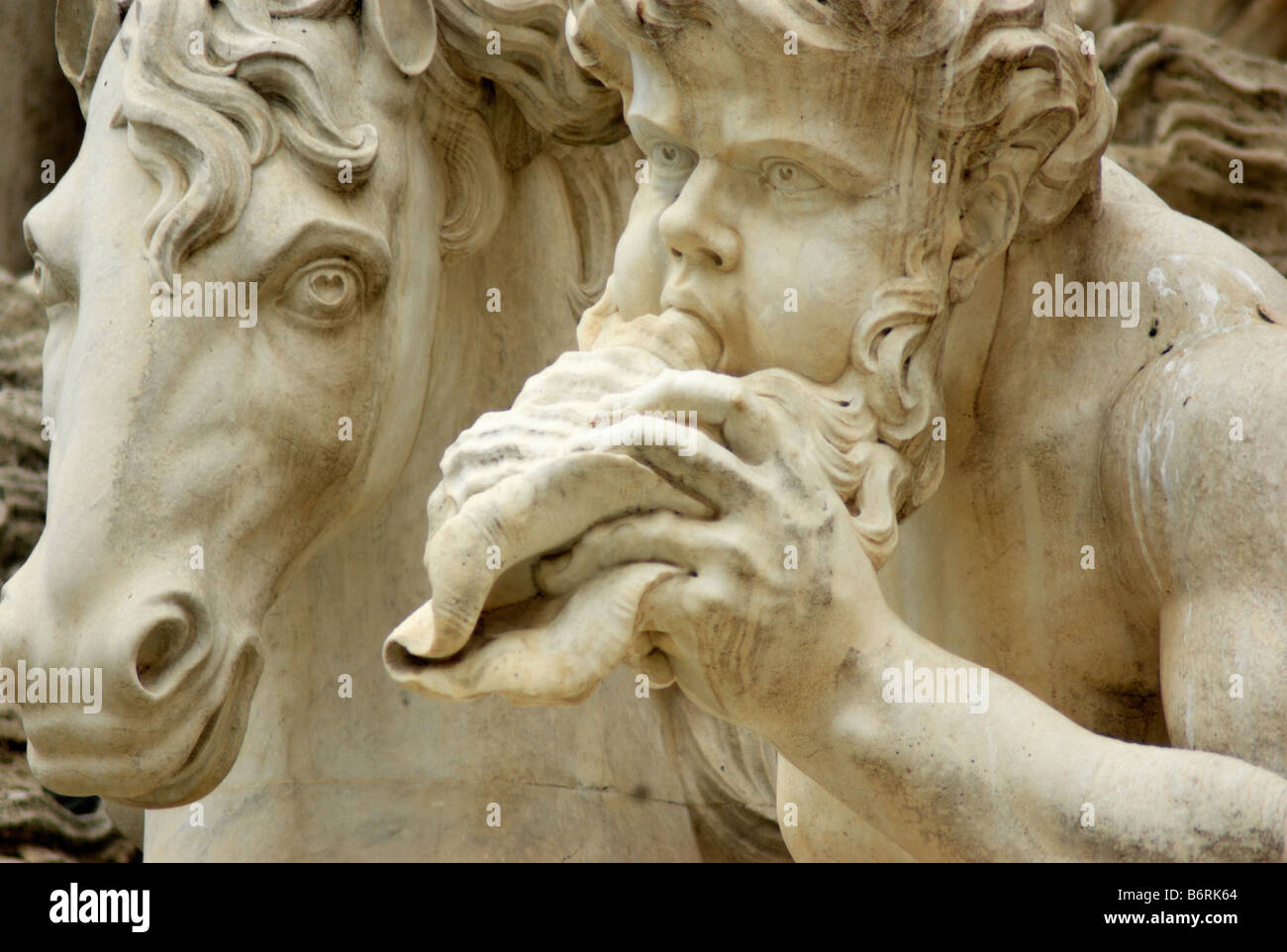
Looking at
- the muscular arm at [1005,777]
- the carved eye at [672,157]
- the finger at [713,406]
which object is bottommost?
the muscular arm at [1005,777]

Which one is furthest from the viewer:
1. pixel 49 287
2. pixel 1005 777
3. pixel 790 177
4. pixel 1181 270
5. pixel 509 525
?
pixel 49 287

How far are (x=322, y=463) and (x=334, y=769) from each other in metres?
0.44

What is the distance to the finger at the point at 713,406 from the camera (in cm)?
243

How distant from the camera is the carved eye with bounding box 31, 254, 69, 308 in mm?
3021

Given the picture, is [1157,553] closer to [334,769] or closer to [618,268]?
[618,268]

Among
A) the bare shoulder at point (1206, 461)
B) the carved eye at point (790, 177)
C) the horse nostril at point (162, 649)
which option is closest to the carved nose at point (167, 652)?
the horse nostril at point (162, 649)

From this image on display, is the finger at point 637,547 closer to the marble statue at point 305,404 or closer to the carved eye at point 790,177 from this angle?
the carved eye at point 790,177

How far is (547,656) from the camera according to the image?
237 centimetres

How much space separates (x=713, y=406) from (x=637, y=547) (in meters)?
0.14

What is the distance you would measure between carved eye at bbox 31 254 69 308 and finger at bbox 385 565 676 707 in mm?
837

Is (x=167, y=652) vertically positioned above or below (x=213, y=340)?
below

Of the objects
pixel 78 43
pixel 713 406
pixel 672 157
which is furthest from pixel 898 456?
pixel 78 43

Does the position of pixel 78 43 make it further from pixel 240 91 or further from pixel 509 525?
pixel 509 525

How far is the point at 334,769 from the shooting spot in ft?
10.6
